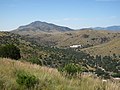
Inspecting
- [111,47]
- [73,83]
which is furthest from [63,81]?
[111,47]

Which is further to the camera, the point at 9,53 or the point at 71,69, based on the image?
the point at 9,53

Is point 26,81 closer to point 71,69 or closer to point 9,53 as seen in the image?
point 71,69

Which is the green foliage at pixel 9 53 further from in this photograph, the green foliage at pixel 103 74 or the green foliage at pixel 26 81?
the green foliage at pixel 26 81

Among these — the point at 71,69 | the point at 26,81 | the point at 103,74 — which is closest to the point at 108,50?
the point at 103,74

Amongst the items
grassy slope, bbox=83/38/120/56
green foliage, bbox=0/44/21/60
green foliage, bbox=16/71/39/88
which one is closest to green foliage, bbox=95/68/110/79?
green foliage, bbox=16/71/39/88

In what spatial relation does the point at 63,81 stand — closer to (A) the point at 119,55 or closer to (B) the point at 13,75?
(B) the point at 13,75

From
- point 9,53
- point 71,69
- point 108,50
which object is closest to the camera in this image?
point 71,69

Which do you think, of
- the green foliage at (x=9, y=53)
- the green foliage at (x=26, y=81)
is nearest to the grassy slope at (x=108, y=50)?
the green foliage at (x=9, y=53)

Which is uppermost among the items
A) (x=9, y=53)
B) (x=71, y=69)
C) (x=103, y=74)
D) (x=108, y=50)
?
(x=71, y=69)

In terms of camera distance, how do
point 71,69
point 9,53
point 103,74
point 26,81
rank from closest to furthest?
point 26,81 < point 71,69 < point 9,53 < point 103,74

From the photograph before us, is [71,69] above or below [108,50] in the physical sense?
above

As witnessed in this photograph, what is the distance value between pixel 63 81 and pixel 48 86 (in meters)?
0.89

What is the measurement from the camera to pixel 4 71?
789 cm

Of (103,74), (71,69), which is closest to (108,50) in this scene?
(103,74)
